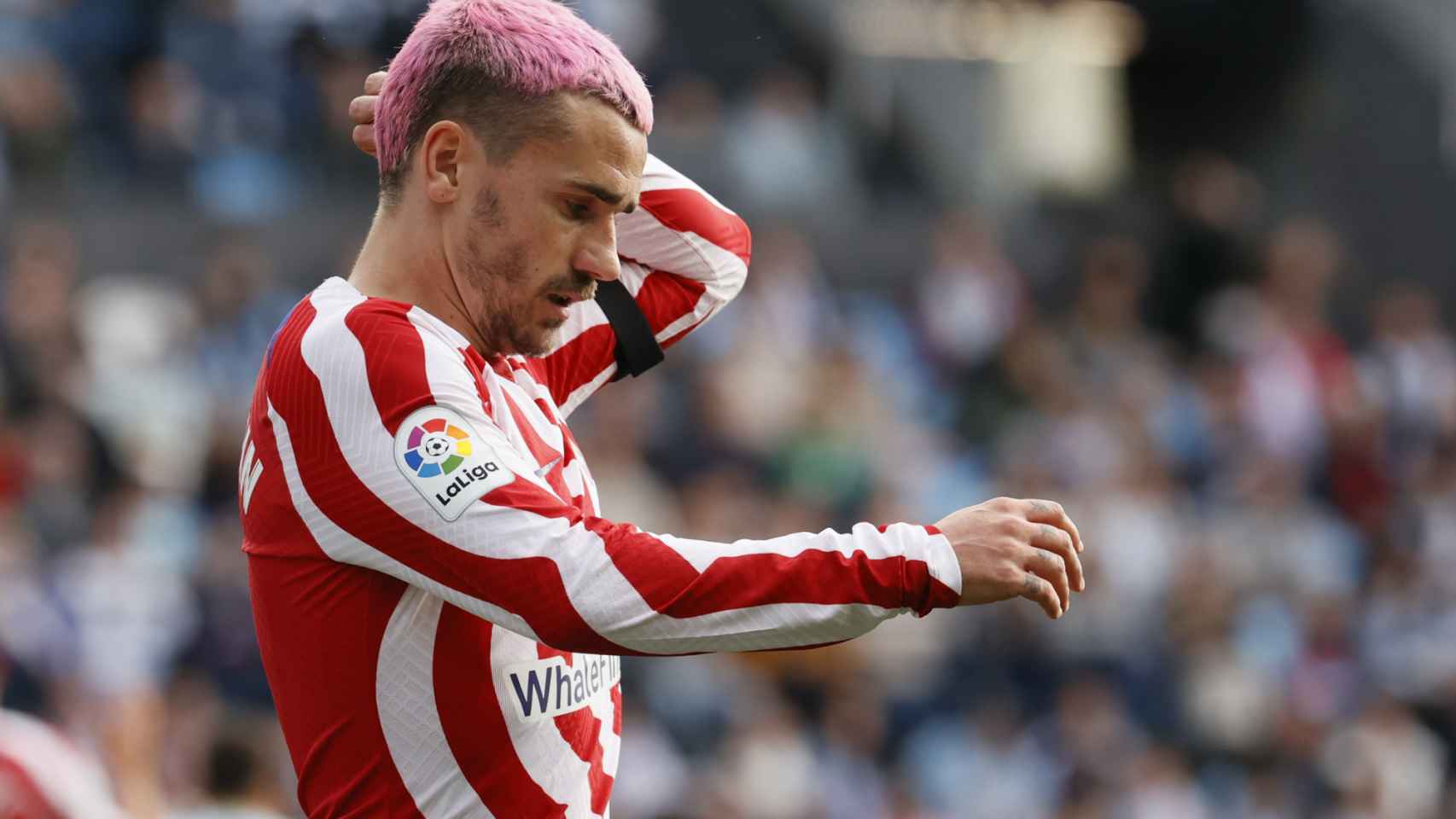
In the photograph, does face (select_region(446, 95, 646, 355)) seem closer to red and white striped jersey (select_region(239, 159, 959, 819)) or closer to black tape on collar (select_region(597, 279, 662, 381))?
red and white striped jersey (select_region(239, 159, 959, 819))

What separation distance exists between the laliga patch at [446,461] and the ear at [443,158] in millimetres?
358

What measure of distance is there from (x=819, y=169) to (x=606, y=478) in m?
4.64

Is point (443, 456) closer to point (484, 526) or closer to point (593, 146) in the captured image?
point (484, 526)

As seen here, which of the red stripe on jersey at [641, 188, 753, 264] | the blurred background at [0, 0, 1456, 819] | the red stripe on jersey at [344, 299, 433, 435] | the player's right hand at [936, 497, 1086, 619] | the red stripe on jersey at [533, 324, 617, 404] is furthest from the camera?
the blurred background at [0, 0, 1456, 819]

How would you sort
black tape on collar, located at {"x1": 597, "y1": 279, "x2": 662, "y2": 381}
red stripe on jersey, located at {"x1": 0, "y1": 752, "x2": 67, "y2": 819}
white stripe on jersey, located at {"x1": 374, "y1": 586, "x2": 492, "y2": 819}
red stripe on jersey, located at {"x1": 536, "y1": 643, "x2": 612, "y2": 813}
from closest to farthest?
white stripe on jersey, located at {"x1": 374, "y1": 586, "x2": 492, "y2": 819} < red stripe on jersey, located at {"x1": 536, "y1": 643, "x2": 612, "y2": 813} < black tape on collar, located at {"x1": 597, "y1": 279, "x2": 662, "y2": 381} < red stripe on jersey, located at {"x1": 0, "y1": 752, "x2": 67, "y2": 819}

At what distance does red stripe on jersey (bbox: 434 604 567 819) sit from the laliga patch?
0.78 feet

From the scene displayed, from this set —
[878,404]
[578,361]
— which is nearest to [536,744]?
[578,361]

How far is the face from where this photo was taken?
109 inches

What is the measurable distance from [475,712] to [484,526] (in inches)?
13.5

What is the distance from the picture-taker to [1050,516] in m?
2.58

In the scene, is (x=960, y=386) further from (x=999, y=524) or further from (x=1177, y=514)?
(x=999, y=524)

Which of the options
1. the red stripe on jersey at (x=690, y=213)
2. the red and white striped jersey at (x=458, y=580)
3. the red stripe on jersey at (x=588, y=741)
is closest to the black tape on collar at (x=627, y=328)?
the red stripe on jersey at (x=690, y=213)

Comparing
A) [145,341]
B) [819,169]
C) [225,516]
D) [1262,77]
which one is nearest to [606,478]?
[225,516]

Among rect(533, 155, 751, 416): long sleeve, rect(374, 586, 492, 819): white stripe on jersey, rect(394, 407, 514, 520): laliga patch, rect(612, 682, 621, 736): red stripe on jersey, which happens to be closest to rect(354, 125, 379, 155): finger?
rect(533, 155, 751, 416): long sleeve
